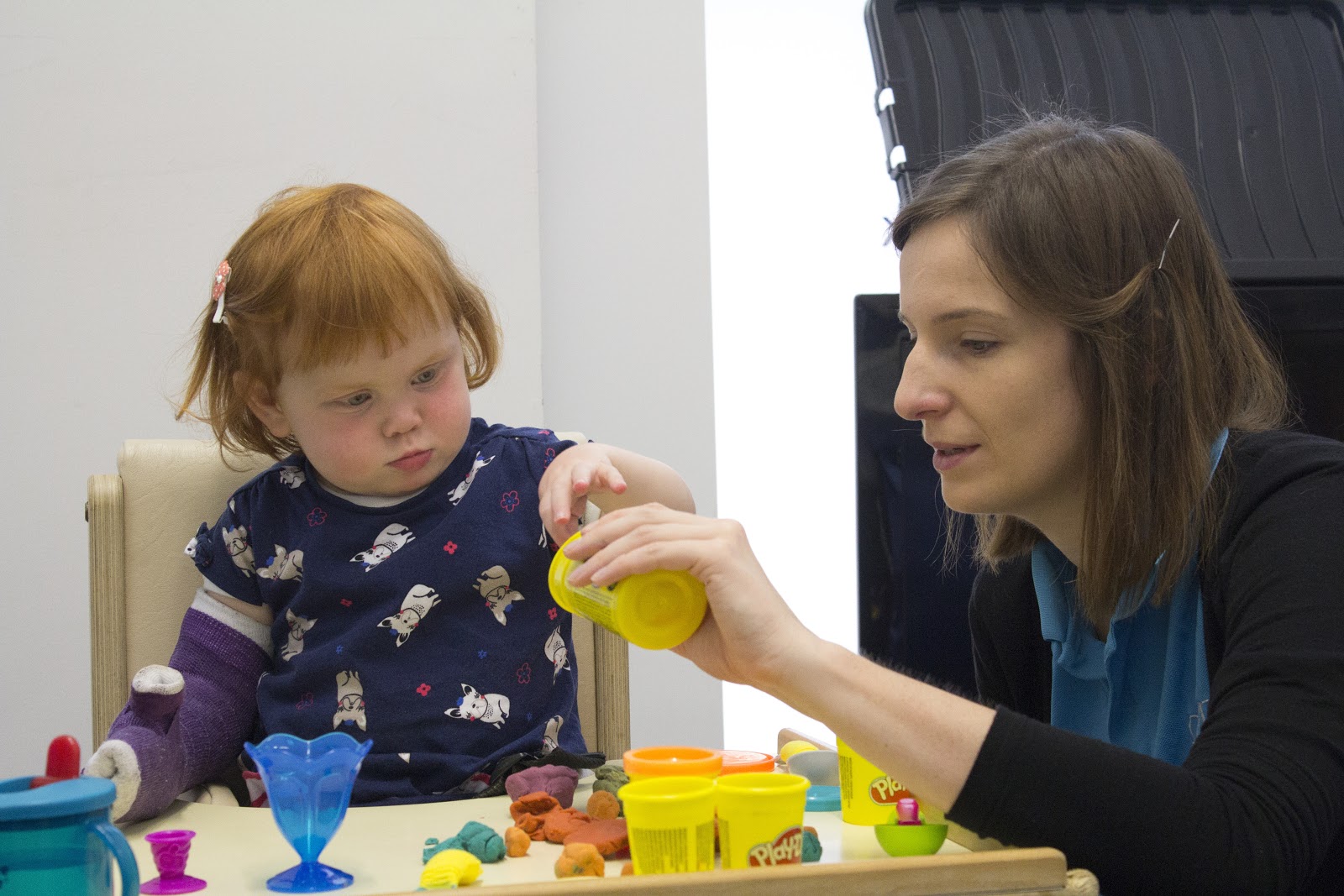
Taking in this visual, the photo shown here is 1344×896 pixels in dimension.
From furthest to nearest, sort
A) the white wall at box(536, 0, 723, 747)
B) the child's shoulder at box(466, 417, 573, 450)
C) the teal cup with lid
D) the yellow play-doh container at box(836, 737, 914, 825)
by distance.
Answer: the white wall at box(536, 0, 723, 747)
the child's shoulder at box(466, 417, 573, 450)
the yellow play-doh container at box(836, 737, 914, 825)
the teal cup with lid

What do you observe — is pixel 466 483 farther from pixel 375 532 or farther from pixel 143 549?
pixel 143 549

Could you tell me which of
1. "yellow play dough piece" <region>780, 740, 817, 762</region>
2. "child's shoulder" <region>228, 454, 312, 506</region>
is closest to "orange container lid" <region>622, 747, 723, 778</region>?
"yellow play dough piece" <region>780, 740, 817, 762</region>

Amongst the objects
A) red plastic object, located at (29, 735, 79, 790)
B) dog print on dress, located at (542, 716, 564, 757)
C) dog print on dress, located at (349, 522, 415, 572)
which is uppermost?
dog print on dress, located at (349, 522, 415, 572)

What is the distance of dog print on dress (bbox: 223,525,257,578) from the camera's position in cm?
118

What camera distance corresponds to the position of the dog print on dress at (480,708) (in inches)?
44.4

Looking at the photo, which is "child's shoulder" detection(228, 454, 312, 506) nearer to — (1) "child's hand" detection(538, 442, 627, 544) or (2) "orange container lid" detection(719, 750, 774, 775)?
(1) "child's hand" detection(538, 442, 627, 544)

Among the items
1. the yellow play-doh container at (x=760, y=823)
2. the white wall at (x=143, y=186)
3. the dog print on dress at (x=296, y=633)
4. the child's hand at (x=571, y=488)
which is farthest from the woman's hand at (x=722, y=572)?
the white wall at (x=143, y=186)

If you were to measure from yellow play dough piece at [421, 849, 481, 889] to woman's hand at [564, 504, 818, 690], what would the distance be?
0.60 ft

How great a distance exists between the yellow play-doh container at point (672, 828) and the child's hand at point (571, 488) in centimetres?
40

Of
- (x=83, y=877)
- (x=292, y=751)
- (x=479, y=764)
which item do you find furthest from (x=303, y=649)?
(x=83, y=877)

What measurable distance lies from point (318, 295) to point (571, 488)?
31 centimetres

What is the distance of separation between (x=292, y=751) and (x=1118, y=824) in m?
0.50

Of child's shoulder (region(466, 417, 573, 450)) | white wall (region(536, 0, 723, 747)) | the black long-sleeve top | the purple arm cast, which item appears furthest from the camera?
white wall (region(536, 0, 723, 747))

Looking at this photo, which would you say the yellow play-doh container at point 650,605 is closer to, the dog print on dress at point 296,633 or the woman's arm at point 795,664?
the woman's arm at point 795,664
